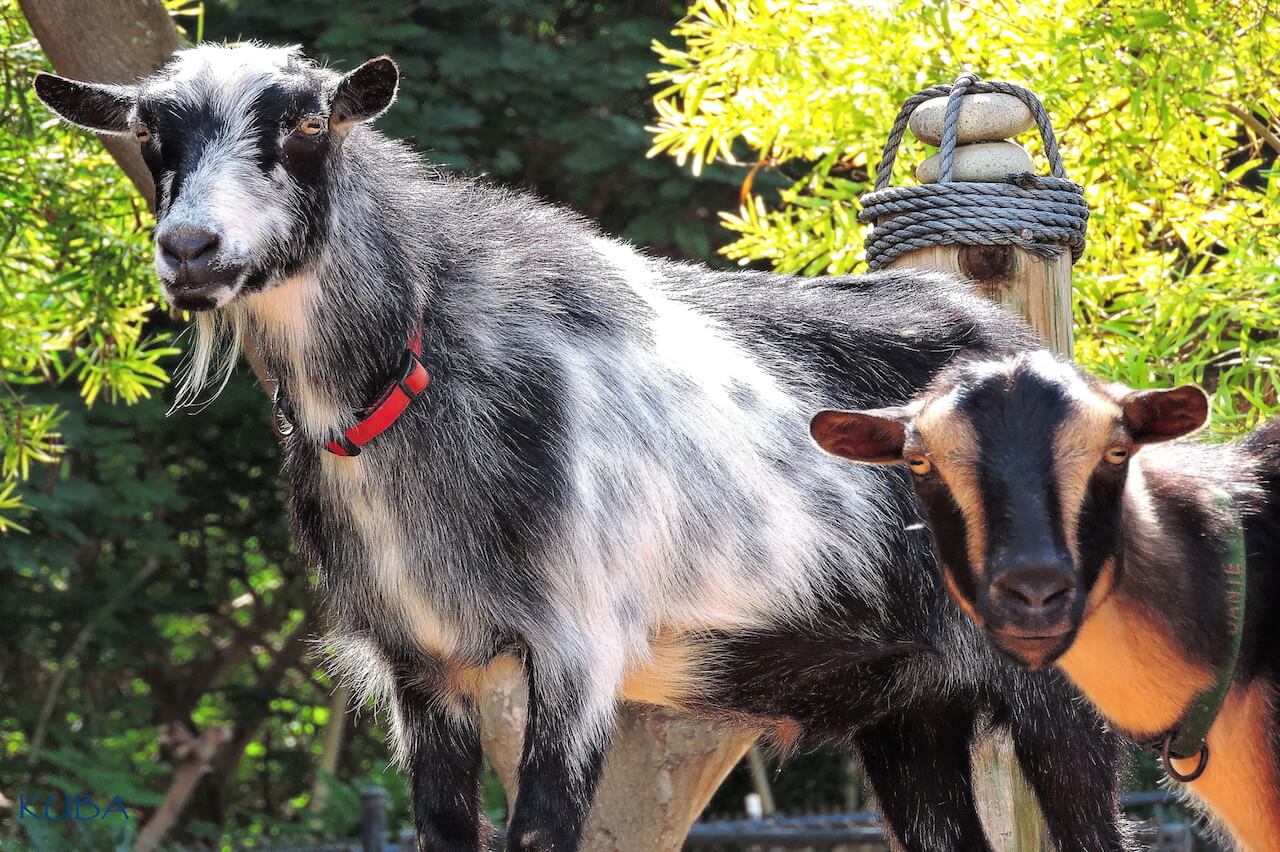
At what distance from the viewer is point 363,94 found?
3090 millimetres

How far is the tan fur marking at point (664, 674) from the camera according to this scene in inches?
128

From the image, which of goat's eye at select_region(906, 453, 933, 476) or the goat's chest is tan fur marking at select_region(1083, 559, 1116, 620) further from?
the goat's chest

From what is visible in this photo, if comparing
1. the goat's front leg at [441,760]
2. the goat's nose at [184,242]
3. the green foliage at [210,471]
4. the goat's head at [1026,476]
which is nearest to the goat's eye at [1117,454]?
the goat's head at [1026,476]

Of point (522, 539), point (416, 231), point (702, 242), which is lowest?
point (702, 242)

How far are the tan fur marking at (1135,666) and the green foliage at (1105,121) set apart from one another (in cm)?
147

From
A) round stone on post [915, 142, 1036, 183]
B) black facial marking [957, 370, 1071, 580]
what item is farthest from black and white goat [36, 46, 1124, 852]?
black facial marking [957, 370, 1071, 580]

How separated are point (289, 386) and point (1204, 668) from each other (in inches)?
70.1

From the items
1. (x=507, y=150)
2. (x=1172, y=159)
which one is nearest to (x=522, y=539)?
(x=1172, y=159)

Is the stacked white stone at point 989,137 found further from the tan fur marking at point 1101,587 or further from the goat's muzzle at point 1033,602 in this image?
the goat's muzzle at point 1033,602

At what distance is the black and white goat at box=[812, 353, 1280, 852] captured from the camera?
244 centimetres

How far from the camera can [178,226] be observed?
279cm

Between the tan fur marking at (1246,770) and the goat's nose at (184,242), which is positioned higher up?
the goat's nose at (184,242)

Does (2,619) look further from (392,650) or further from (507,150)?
(392,650)

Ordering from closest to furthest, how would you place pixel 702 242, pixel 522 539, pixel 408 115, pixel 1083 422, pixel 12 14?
pixel 1083 422, pixel 522 539, pixel 12 14, pixel 408 115, pixel 702 242
